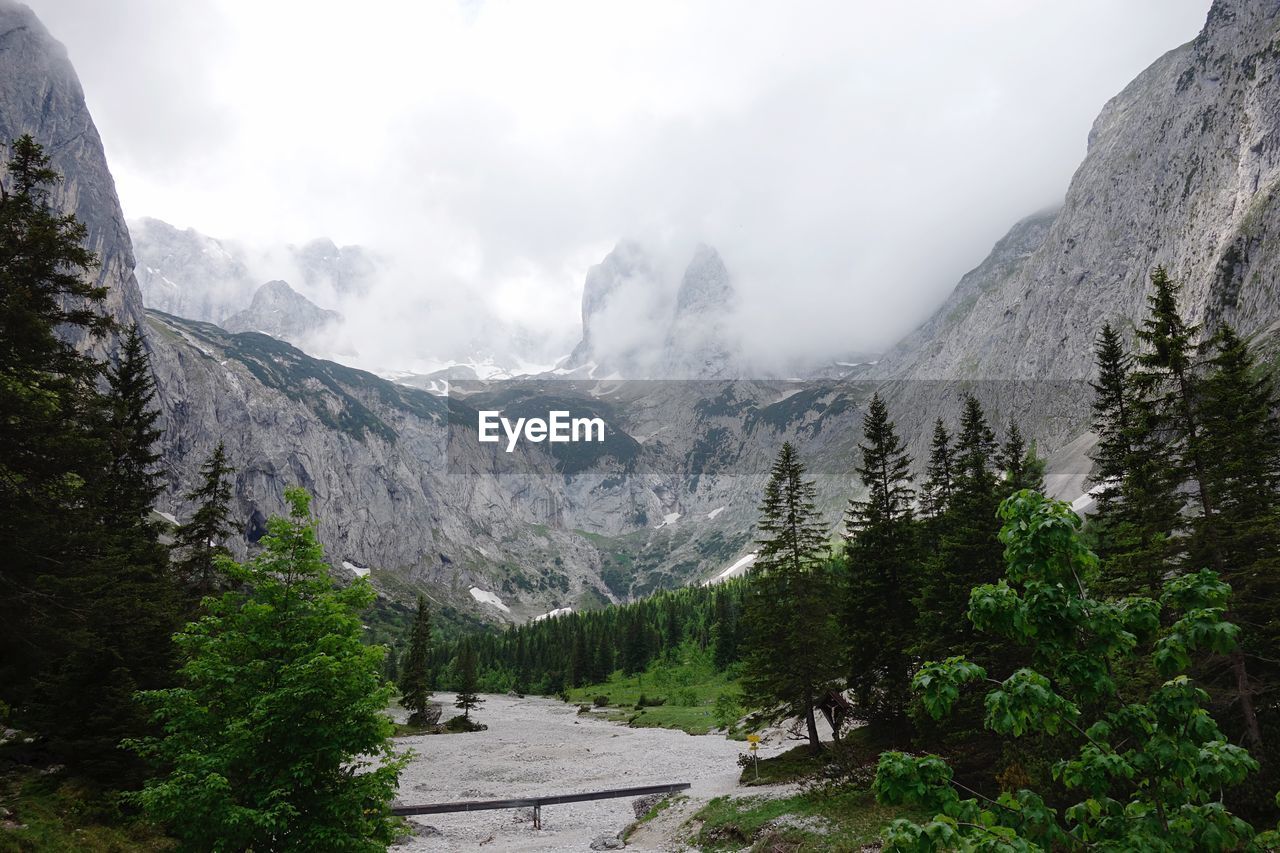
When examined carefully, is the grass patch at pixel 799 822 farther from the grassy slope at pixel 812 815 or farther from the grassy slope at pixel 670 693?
the grassy slope at pixel 670 693

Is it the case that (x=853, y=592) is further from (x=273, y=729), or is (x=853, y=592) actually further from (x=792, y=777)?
(x=273, y=729)

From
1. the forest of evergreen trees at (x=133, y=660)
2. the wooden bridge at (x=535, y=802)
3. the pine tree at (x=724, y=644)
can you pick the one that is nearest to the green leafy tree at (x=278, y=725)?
the forest of evergreen trees at (x=133, y=660)

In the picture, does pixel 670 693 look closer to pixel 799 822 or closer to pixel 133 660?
pixel 799 822

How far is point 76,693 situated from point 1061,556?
29710 mm

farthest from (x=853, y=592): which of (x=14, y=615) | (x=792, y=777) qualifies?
(x=14, y=615)

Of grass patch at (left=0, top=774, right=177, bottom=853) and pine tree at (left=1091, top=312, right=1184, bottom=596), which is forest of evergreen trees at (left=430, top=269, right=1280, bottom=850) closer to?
pine tree at (left=1091, top=312, right=1184, bottom=596)

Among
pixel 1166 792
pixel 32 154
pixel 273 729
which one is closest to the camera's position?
pixel 1166 792

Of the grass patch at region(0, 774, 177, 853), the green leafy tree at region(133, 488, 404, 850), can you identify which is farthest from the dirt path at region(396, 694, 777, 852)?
the green leafy tree at region(133, 488, 404, 850)

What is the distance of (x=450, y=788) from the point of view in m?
47.9

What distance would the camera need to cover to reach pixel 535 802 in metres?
36.5

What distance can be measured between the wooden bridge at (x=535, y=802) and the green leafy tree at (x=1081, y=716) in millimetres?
34579

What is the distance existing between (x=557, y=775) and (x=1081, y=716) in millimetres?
52842

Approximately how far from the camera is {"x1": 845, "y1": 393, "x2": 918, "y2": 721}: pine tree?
112 feet

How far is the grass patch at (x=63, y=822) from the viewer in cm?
1708
